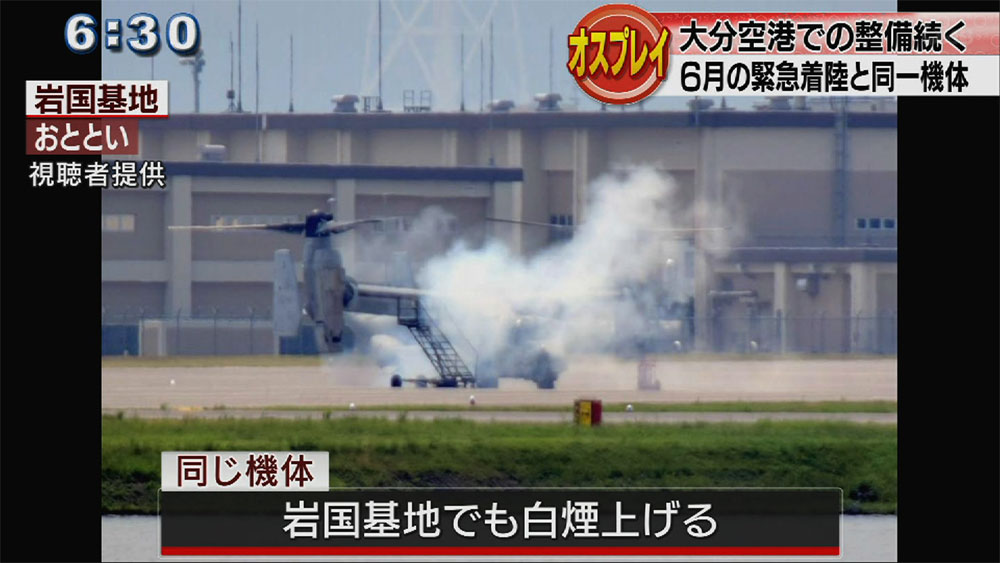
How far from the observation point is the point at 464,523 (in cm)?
1786

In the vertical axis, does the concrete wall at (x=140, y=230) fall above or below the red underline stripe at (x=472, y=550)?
above

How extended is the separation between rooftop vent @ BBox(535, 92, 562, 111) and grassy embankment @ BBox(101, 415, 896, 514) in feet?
99.9

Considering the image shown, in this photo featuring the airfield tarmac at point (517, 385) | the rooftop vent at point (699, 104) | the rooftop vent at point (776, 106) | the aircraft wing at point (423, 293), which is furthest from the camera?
the rooftop vent at point (776, 106)

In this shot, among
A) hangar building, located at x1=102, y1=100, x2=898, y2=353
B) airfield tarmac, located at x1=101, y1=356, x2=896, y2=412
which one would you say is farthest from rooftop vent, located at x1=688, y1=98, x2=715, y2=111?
airfield tarmac, located at x1=101, y1=356, x2=896, y2=412

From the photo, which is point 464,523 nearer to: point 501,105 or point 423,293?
point 423,293

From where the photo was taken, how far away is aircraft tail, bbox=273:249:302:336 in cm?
4534

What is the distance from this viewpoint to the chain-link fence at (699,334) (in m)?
55.2

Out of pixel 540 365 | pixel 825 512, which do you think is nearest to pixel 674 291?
pixel 540 365

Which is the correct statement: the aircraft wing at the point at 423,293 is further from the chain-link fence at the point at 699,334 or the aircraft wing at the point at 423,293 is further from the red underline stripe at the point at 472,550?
the red underline stripe at the point at 472,550

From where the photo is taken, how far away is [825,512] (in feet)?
60.5

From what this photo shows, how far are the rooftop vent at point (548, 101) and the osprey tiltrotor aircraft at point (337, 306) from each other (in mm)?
12744

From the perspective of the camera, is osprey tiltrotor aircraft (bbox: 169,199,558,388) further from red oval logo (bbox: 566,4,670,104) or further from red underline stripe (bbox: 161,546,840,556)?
red oval logo (bbox: 566,4,670,104)

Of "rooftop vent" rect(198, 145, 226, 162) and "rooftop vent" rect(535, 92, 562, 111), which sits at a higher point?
"rooftop vent" rect(535, 92, 562, 111)

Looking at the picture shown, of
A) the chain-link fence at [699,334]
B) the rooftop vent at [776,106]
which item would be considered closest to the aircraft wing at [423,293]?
the chain-link fence at [699,334]
